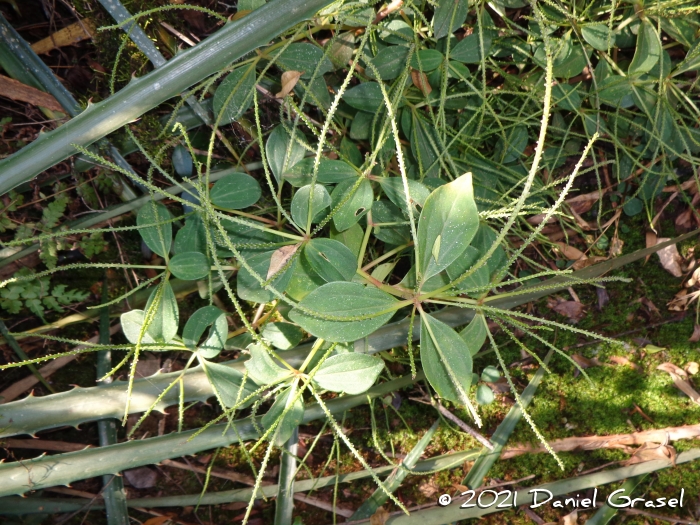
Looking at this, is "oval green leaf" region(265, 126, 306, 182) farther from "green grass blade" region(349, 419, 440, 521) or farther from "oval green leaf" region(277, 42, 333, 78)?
"green grass blade" region(349, 419, 440, 521)

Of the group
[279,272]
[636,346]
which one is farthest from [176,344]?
[636,346]

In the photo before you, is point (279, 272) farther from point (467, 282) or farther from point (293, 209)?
point (467, 282)

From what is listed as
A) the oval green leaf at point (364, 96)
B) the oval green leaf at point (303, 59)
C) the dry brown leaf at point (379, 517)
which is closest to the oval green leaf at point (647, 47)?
the oval green leaf at point (364, 96)

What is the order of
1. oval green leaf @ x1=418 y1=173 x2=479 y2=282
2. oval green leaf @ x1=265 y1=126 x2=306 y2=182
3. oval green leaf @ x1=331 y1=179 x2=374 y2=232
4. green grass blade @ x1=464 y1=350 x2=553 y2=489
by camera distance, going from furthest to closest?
green grass blade @ x1=464 y1=350 x2=553 y2=489
oval green leaf @ x1=265 y1=126 x2=306 y2=182
oval green leaf @ x1=331 y1=179 x2=374 y2=232
oval green leaf @ x1=418 y1=173 x2=479 y2=282

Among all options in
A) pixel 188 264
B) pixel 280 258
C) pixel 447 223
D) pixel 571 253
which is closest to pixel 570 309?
pixel 571 253

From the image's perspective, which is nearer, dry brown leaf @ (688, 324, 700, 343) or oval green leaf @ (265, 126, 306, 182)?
oval green leaf @ (265, 126, 306, 182)

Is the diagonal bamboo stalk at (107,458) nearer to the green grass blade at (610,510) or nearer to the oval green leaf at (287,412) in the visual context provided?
the oval green leaf at (287,412)

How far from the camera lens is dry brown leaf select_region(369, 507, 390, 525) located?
116 cm

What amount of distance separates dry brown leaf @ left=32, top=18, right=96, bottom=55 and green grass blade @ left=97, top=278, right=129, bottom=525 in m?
0.61

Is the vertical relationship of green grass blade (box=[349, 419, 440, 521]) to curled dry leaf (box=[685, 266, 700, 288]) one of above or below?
below

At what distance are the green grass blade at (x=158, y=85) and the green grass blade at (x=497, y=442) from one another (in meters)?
0.93

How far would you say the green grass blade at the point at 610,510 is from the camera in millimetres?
1198

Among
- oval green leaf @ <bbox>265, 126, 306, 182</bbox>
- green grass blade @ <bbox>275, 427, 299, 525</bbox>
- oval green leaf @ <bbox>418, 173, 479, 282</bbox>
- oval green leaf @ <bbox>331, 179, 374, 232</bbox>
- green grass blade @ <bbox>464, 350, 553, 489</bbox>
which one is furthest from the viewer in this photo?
green grass blade @ <bbox>464, 350, 553, 489</bbox>

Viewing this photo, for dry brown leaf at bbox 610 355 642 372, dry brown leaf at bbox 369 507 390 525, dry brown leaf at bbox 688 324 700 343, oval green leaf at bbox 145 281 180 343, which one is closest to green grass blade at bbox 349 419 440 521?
dry brown leaf at bbox 369 507 390 525
